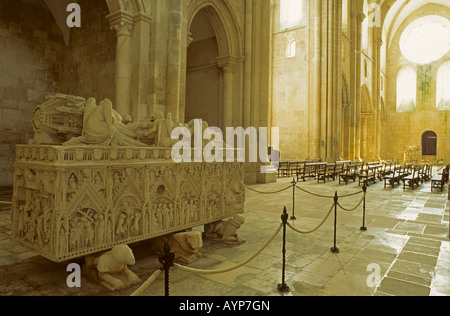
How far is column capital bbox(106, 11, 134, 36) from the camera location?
8.50 meters

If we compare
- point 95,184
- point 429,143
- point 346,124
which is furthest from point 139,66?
point 429,143

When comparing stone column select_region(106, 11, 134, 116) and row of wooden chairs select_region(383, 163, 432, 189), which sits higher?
stone column select_region(106, 11, 134, 116)

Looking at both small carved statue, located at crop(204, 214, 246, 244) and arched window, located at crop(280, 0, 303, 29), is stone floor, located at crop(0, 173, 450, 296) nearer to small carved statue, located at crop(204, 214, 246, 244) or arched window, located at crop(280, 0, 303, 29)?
small carved statue, located at crop(204, 214, 246, 244)

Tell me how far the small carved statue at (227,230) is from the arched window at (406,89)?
120 feet

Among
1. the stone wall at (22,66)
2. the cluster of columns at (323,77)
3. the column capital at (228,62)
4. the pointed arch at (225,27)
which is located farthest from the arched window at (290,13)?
the stone wall at (22,66)

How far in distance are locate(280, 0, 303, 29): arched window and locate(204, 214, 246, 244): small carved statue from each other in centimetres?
1921

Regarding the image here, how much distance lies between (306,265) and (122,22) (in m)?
7.68

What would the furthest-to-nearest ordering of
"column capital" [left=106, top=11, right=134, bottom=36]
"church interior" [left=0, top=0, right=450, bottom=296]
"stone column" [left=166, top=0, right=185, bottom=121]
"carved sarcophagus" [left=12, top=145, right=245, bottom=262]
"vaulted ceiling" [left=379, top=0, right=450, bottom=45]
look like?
"vaulted ceiling" [left=379, top=0, right=450, bottom=45] < "stone column" [left=166, top=0, right=185, bottom=121] < "column capital" [left=106, top=11, right=134, bottom=36] < "church interior" [left=0, top=0, right=450, bottom=296] < "carved sarcophagus" [left=12, top=145, right=245, bottom=262]

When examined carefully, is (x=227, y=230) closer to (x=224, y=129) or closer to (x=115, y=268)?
(x=115, y=268)

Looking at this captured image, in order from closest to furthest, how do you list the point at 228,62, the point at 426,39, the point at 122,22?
the point at 122,22 < the point at 228,62 < the point at 426,39

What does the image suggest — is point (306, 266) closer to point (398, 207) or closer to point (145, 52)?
point (398, 207)

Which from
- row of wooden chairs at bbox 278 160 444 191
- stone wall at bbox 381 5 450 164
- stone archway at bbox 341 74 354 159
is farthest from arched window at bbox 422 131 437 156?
row of wooden chairs at bbox 278 160 444 191

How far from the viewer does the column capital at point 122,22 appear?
27.9 feet

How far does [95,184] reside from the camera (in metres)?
3.41
